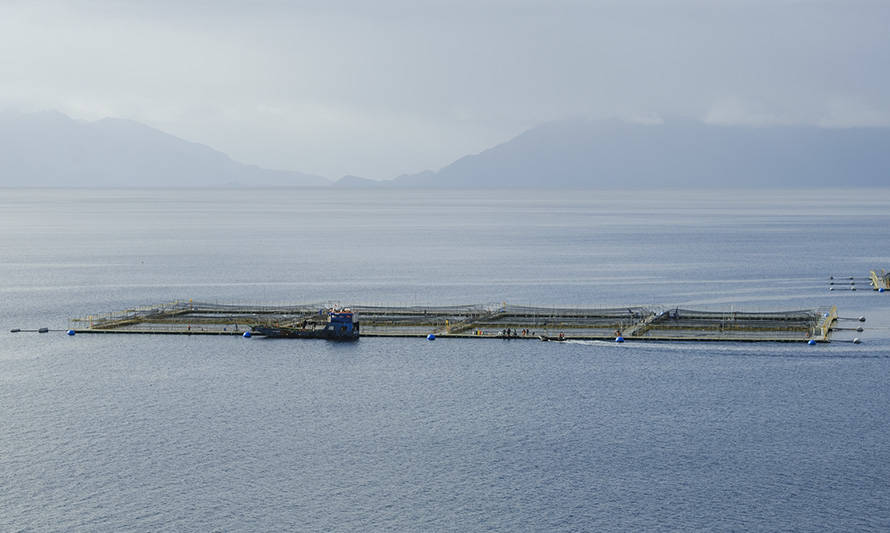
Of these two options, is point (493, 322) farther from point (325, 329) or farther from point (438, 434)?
point (438, 434)

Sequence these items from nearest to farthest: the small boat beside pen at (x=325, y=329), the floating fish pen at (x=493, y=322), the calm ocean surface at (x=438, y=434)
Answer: the calm ocean surface at (x=438, y=434) < the small boat beside pen at (x=325, y=329) < the floating fish pen at (x=493, y=322)

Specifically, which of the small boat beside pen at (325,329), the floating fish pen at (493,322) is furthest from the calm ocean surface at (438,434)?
the floating fish pen at (493,322)

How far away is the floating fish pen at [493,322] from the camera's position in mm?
102625

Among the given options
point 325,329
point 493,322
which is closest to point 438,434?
point 325,329

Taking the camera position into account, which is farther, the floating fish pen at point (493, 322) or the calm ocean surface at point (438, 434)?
the floating fish pen at point (493, 322)

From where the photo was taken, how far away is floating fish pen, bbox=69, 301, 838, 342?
337 ft

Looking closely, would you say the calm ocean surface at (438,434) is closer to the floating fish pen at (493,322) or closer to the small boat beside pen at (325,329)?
the small boat beside pen at (325,329)

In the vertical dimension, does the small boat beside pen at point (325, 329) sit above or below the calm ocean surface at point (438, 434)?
above

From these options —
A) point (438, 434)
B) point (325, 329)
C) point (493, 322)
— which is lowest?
point (438, 434)

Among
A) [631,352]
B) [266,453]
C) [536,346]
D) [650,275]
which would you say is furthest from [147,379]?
[650,275]

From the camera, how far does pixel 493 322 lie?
11225 cm

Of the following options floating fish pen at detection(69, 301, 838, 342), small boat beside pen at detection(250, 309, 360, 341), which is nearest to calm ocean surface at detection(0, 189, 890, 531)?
small boat beside pen at detection(250, 309, 360, 341)

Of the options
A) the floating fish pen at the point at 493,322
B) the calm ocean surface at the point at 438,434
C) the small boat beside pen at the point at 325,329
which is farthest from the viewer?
the floating fish pen at the point at 493,322

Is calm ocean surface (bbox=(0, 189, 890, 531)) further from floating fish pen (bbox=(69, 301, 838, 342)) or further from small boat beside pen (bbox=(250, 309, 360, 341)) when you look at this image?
floating fish pen (bbox=(69, 301, 838, 342))
